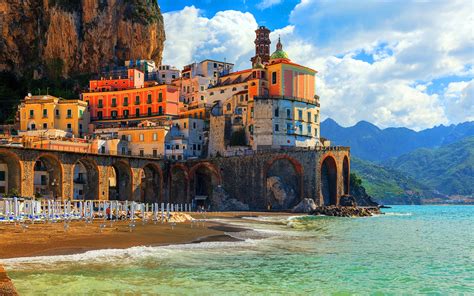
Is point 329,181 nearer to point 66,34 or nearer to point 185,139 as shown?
point 185,139

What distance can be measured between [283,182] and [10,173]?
122 feet

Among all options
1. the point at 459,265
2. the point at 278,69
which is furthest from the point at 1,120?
the point at 459,265

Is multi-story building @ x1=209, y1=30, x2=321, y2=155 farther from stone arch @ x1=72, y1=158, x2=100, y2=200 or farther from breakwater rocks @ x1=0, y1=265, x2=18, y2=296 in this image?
breakwater rocks @ x1=0, y1=265, x2=18, y2=296

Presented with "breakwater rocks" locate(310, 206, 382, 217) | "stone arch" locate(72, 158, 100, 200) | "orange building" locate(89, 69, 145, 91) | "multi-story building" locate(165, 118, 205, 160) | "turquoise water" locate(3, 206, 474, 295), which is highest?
"orange building" locate(89, 69, 145, 91)

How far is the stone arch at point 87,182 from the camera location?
71562 mm

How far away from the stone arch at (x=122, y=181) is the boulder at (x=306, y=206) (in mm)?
24351

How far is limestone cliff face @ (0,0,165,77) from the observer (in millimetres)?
107875

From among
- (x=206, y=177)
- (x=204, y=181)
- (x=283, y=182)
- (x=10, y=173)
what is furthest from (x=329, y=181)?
(x=10, y=173)

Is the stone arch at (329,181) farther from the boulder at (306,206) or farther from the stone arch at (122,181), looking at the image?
the stone arch at (122,181)

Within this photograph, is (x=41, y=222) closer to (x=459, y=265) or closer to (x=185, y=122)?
(x=459, y=265)

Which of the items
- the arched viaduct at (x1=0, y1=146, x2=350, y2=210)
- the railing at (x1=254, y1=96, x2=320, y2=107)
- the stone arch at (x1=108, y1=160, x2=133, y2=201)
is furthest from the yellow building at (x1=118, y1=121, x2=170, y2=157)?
the railing at (x1=254, y1=96, x2=320, y2=107)

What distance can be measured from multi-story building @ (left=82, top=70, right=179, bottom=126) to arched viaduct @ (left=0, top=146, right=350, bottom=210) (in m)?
15.3

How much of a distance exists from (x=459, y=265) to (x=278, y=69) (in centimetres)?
6381

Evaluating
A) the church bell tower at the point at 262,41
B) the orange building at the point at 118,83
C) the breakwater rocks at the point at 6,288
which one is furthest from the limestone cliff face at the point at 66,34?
the breakwater rocks at the point at 6,288
